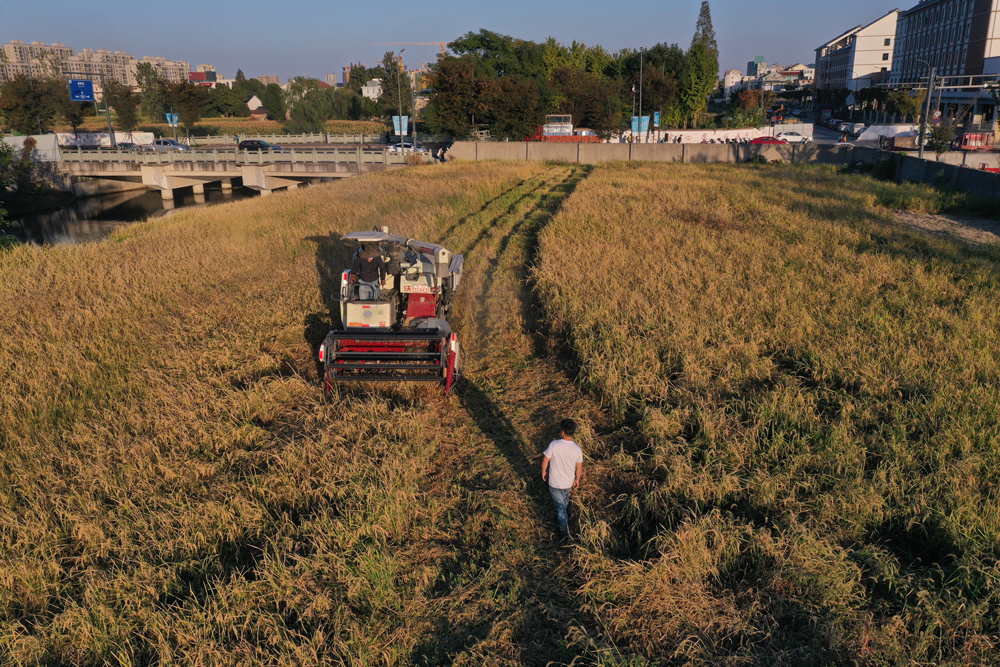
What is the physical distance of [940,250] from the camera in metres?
14.7

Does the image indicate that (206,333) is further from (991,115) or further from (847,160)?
(991,115)

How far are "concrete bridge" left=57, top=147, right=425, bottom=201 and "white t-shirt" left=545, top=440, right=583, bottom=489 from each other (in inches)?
1535

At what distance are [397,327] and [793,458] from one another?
5.61 metres

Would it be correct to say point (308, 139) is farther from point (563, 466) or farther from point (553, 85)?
point (563, 466)

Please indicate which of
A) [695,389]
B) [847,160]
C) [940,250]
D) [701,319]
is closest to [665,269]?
[701,319]

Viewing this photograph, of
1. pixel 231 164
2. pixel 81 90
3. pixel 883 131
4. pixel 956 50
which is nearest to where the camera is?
pixel 231 164

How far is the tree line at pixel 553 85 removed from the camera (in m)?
47.3

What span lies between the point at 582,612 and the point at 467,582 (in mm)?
953

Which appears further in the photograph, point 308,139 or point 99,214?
point 308,139

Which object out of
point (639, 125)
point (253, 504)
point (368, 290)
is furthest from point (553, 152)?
point (253, 504)

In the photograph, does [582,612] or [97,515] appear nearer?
[582,612]

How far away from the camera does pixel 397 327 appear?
926 centimetres

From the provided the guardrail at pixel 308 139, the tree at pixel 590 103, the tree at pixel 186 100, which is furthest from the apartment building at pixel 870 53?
the tree at pixel 186 100

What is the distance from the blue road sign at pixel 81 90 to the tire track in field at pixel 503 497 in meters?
64.3
